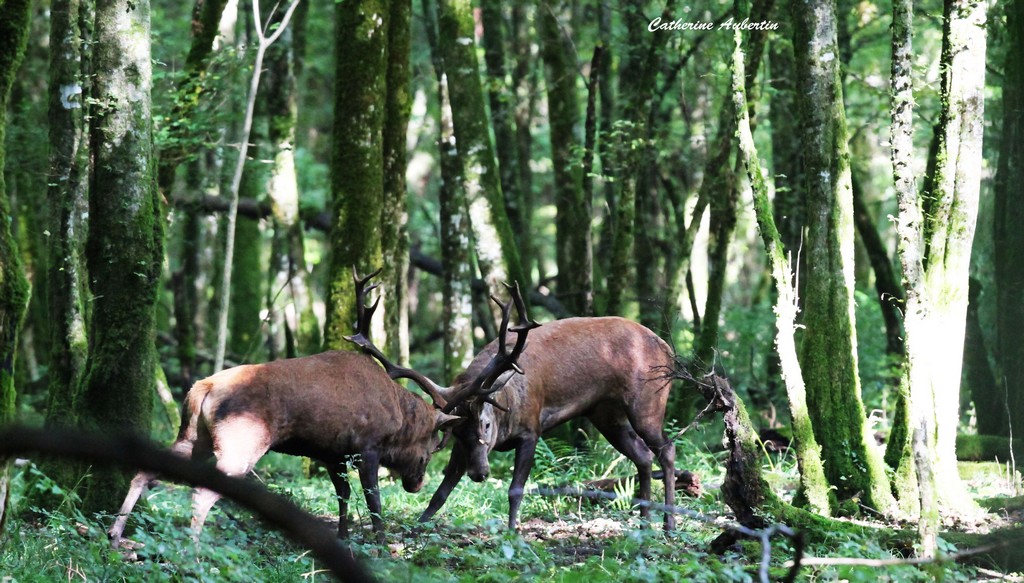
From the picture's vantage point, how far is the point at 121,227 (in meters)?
7.43

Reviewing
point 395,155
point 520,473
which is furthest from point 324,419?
point 395,155

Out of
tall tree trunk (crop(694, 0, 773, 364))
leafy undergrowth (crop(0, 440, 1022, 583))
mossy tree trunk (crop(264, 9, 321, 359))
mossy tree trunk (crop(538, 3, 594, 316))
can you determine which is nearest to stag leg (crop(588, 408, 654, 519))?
leafy undergrowth (crop(0, 440, 1022, 583))

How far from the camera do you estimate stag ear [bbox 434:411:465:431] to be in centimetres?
917

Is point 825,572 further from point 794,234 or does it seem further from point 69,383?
point 794,234

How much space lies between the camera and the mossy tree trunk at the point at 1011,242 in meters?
9.05

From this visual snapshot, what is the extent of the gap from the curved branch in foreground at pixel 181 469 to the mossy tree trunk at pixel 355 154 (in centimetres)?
909

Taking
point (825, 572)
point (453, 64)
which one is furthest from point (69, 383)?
point (825, 572)

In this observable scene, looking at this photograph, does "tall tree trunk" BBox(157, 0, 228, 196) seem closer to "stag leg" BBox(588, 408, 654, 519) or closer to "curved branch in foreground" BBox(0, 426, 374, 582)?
"stag leg" BBox(588, 408, 654, 519)

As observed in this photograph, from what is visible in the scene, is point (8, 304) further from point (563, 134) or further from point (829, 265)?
point (563, 134)

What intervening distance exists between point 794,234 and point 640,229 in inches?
97.4

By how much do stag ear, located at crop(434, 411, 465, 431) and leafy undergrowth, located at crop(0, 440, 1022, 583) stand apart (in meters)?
0.83

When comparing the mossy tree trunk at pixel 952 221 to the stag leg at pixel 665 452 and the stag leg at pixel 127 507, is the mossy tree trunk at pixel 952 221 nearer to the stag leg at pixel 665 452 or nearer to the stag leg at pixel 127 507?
the stag leg at pixel 665 452

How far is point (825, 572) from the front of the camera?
6195 mm
